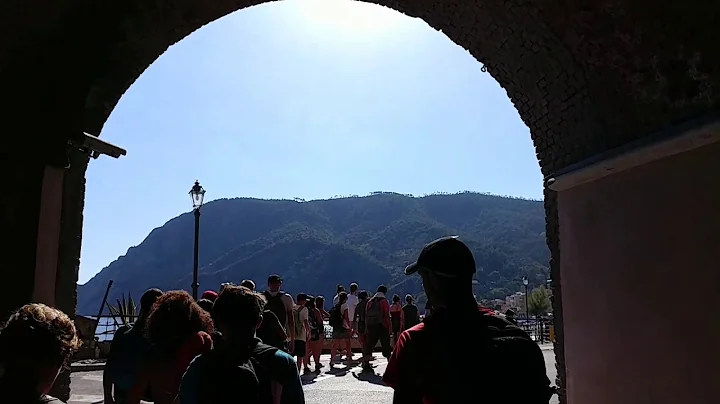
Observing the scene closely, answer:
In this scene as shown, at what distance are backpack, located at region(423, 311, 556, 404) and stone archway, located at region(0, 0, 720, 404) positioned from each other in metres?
3.56

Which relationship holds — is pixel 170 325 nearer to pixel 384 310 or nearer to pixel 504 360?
pixel 504 360

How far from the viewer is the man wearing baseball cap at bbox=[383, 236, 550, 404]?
2.49 meters

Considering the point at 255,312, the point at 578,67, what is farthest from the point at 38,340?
the point at 578,67

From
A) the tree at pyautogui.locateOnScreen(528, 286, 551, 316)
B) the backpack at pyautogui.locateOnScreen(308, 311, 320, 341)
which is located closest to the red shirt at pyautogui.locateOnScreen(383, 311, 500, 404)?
the backpack at pyautogui.locateOnScreen(308, 311, 320, 341)

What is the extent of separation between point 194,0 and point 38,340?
5261 mm

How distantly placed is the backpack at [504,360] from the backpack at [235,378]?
824mm

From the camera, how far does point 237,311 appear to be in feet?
9.95

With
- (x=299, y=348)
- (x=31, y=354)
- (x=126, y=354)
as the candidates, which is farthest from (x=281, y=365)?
(x=299, y=348)

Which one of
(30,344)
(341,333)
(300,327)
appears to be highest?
(30,344)

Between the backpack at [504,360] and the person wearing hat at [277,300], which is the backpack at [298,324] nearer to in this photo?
the person wearing hat at [277,300]

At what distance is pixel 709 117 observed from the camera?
197 inches

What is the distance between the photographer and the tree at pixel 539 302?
6009 cm

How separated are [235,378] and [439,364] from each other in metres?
0.94

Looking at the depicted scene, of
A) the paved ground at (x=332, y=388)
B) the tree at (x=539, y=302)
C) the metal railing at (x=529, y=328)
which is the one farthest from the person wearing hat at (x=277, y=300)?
the tree at (x=539, y=302)
